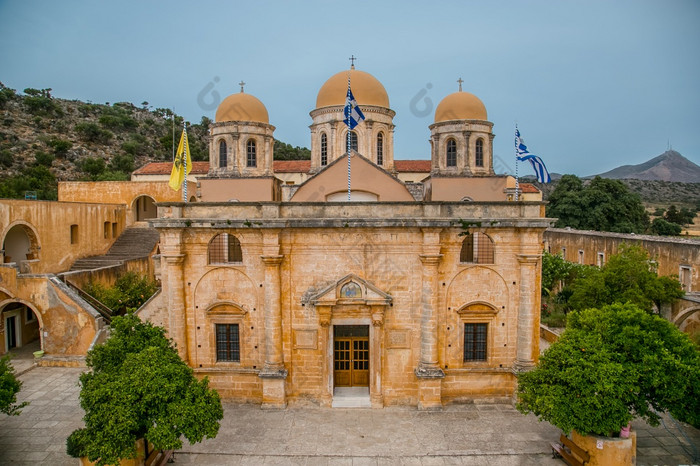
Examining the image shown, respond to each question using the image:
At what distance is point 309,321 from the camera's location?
48.7ft

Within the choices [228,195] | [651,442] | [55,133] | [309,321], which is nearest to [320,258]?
[309,321]

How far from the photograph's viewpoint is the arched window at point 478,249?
15.8 m

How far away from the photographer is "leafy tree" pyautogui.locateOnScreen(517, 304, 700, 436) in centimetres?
1019

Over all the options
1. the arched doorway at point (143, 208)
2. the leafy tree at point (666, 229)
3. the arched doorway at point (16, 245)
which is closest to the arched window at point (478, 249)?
the arched doorway at point (16, 245)

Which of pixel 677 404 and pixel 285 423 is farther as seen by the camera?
pixel 285 423

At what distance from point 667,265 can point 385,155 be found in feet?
56.5

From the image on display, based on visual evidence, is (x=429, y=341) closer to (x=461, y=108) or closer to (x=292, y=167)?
(x=461, y=108)

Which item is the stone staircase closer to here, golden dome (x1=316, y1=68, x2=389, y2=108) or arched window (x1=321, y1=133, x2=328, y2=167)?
arched window (x1=321, y1=133, x2=328, y2=167)

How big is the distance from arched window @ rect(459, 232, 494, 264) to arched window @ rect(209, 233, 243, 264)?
26.5ft

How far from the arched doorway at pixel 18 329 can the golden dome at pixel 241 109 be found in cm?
1288

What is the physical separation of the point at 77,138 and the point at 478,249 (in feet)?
182

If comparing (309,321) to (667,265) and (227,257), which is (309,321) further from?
(667,265)

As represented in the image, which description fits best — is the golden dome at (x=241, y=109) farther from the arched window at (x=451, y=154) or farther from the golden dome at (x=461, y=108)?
the arched window at (x=451, y=154)

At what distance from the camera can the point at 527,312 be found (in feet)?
47.7
